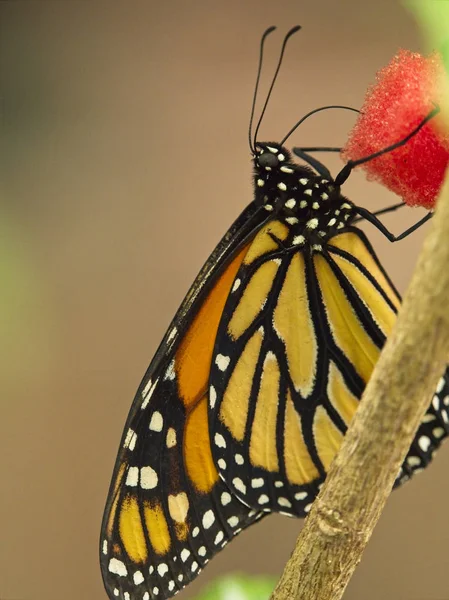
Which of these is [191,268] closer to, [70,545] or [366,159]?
[70,545]

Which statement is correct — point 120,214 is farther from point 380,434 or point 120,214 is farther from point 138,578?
point 380,434

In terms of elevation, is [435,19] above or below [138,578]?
above

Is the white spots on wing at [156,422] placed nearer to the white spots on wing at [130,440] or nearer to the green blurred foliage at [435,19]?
the white spots on wing at [130,440]

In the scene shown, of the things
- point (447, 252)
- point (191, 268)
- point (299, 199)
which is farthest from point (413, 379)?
point (191, 268)

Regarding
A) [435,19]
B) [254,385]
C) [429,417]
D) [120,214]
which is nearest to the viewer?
[435,19]

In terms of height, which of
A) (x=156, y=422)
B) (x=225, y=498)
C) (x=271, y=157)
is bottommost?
(x=225, y=498)

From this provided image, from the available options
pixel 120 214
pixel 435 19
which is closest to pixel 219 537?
pixel 435 19

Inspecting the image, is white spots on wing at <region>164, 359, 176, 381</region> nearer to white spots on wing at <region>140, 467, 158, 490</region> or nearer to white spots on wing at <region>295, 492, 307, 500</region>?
white spots on wing at <region>140, 467, 158, 490</region>
